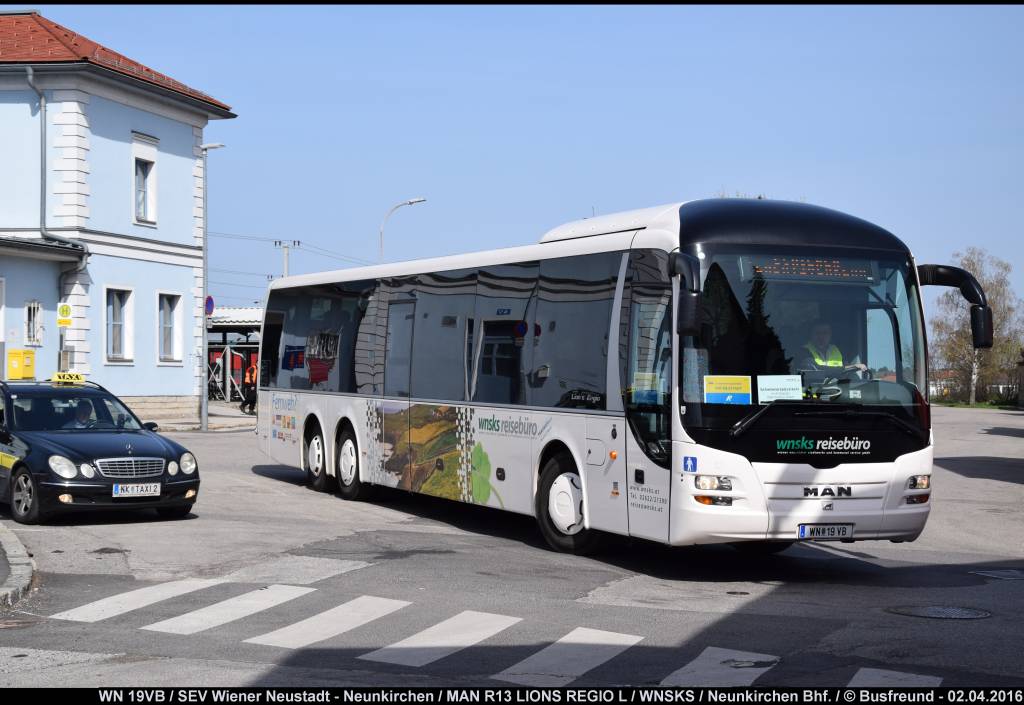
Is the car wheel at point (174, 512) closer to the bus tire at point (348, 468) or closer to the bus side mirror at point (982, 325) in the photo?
the bus tire at point (348, 468)

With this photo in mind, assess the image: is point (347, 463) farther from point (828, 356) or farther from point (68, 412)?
point (828, 356)

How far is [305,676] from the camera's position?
24.7 feet

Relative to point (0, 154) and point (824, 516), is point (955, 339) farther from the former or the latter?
point (824, 516)

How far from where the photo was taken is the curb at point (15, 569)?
1023 cm

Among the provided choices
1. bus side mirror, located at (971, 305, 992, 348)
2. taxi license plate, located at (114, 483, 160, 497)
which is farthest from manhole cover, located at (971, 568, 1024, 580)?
taxi license plate, located at (114, 483, 160, 497)

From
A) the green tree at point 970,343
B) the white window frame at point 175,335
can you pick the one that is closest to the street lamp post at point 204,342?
the white window frame at point 175,335

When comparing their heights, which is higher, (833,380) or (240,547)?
(833,380)

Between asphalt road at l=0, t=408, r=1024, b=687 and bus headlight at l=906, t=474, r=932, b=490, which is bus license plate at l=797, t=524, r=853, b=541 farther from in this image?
bus headlight at l=906, t=474, r=932, b=490

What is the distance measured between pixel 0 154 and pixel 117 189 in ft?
10.8

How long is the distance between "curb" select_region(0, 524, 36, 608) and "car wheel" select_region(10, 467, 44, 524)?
0.90 meters

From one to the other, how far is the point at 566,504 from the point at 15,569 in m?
5.14

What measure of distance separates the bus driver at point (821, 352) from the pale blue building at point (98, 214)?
26933 millimetres
